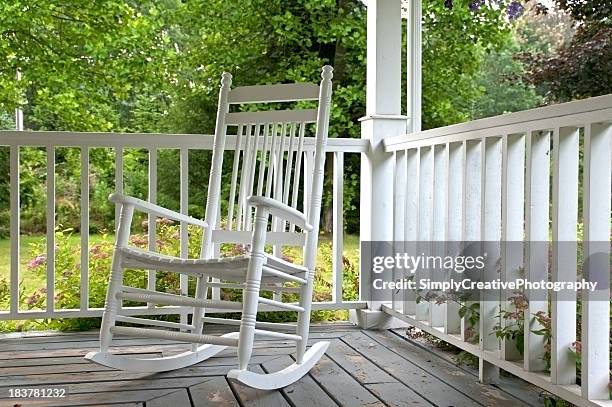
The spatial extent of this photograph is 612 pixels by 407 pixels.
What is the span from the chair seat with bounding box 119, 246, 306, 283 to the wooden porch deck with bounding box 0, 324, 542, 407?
37 centimetres

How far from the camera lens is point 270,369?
2.51 m

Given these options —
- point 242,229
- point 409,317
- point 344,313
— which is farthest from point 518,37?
point 344,313

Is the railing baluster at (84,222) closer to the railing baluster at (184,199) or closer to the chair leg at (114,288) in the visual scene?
the railing baluster at (184,199)

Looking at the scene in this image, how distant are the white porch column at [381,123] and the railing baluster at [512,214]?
117cm

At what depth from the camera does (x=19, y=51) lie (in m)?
6.57

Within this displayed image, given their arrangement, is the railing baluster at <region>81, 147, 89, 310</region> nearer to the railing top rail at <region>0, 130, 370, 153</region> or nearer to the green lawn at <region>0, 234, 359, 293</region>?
the railing top rail at <region>0, 130, 370, 153</region>

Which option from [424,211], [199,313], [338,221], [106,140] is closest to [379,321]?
[338,221]

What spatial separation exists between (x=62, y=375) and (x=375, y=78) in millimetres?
1940

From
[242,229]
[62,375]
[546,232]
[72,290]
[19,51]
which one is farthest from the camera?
[19,51]

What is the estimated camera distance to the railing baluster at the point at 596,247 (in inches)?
68.7

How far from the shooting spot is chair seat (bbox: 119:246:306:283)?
214 centimetres

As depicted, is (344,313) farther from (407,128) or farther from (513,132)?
(513,132)

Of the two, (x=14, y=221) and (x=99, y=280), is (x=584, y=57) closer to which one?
(x=14, y=221)

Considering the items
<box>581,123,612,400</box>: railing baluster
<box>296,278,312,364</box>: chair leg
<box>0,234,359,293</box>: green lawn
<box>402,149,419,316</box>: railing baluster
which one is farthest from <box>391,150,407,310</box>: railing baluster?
<box>0,234,359,293</box>: green lawn
